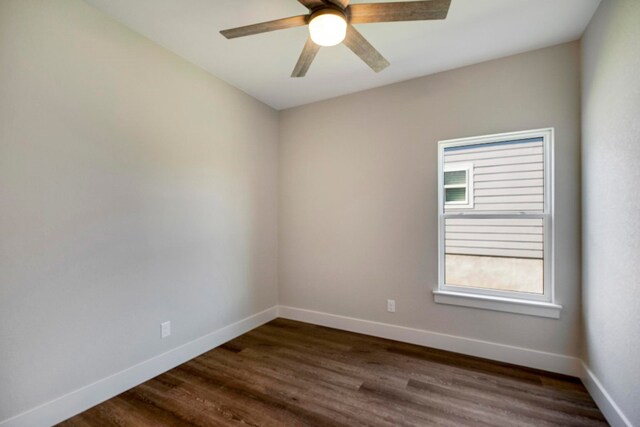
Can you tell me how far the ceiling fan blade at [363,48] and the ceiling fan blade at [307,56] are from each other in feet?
0.67

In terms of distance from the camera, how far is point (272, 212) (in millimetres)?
3652

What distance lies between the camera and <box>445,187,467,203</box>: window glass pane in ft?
9.04

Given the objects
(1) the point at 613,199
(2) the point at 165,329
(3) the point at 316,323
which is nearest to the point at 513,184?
(1) the point at 613,199

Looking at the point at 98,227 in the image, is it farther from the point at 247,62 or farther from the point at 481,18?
the point at 481,18

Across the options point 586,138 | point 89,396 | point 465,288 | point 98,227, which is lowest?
point 89,396

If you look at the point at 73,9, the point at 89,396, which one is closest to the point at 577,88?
the point at 73,9

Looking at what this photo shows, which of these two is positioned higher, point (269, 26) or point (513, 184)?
point (269, 26)

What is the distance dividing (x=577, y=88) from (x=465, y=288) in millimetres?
1905

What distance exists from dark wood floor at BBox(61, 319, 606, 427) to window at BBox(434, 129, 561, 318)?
587mm

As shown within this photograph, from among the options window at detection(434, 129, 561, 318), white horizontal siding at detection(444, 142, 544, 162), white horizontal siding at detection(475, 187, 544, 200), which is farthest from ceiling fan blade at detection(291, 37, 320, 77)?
white horizontal siding at detection(475, 187, 544, 200)

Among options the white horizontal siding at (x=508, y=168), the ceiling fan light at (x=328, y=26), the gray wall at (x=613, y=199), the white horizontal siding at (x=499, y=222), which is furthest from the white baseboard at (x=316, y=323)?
the ceiling fan light at (x=328, y=26)

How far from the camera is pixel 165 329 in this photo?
7.78 ft

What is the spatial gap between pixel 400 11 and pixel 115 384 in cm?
303

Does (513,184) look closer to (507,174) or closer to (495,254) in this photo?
(507,174)
